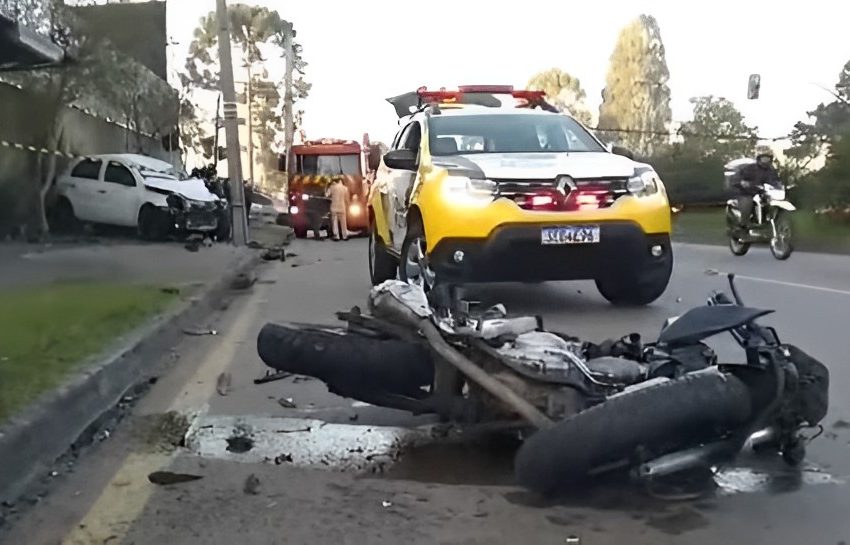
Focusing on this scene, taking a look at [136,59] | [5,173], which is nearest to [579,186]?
[5,173]

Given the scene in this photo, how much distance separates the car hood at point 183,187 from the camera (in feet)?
71.2

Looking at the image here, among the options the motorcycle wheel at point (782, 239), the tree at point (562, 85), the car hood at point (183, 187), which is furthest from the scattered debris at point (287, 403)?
the tree at point (562, 85)

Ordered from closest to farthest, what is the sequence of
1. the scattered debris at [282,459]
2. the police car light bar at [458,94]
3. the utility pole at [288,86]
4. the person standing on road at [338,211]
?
the scattered debris at [282,459], the police car light bar at [458,94], the person standing on road at [338,211], the utility pole at [288,86]

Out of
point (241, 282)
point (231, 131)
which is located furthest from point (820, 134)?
point (241, 282)

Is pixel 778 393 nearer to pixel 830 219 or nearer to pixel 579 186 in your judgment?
pixel 579 186

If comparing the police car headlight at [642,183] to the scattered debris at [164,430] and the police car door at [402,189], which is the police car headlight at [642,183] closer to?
the police car door at [402,189]

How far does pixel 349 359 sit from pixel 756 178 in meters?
13.7

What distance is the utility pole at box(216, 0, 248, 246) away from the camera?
21.2m

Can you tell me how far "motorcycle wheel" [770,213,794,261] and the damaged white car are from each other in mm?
10029

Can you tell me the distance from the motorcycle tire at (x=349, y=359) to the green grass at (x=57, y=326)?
1.22 metres

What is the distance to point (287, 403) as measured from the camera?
6348 mm

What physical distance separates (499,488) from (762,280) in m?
8.83

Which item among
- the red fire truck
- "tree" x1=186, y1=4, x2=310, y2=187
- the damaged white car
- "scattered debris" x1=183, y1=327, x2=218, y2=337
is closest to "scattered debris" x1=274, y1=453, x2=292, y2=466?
"scattered debris" x1=183, y1=327, x2=218, y2=337

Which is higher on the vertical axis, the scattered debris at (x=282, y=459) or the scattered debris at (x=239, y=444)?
the scattered debris at (x=282, y=459)
